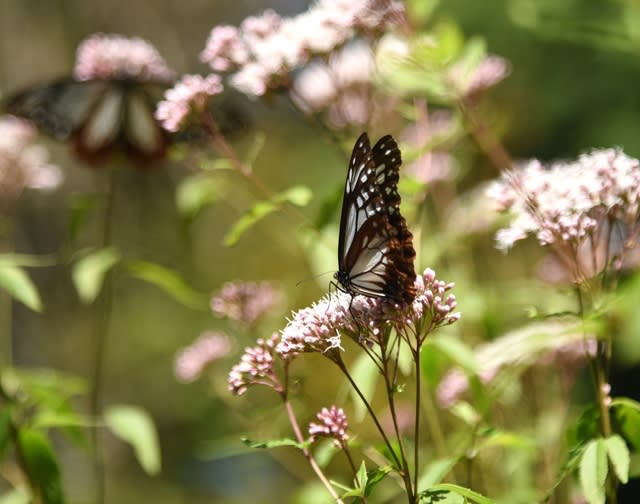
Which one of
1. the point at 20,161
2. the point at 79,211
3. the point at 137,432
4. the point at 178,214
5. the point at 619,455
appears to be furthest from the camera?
the point at 178,214

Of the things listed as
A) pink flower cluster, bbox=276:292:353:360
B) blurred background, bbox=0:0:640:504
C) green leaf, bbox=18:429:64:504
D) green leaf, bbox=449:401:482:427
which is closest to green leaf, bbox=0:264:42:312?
green leaf, bbox=18:429:64:504

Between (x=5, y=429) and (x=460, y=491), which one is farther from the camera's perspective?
(x=5, y=429)

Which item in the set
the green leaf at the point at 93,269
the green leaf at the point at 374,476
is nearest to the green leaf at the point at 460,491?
the green leaf at the point at 374,476

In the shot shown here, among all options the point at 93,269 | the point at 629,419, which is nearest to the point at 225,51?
the point at 93,269

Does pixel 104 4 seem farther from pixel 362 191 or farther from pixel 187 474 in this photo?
pixel 362 191

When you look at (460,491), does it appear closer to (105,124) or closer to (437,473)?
(437,473)

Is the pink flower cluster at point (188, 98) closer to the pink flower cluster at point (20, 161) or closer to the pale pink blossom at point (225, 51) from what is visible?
the pale pink blossom at point (225, 51)
